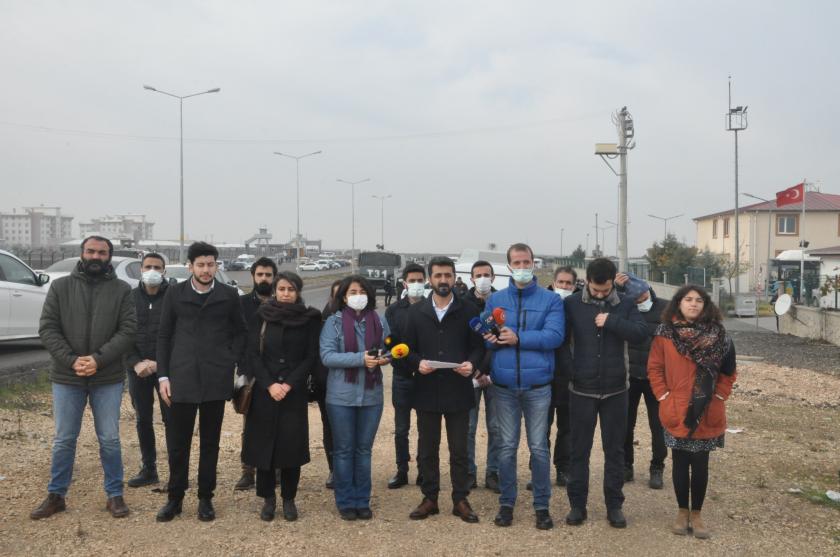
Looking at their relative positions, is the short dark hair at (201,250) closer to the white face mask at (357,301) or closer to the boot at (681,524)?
the white face mask at (357,301)

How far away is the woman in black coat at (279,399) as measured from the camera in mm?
5332

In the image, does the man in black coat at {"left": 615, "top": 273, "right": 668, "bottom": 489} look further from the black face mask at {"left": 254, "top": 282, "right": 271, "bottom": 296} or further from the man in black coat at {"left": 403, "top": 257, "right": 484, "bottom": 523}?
the black face mask at {"left": 254, "top": 282, "right": 271, "bottom": 296}

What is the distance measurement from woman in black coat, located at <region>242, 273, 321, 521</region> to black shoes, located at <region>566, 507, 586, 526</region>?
191 centimetres

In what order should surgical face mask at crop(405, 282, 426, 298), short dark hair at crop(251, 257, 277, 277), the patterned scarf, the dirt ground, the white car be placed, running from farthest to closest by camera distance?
the white car < surgical face mask at crop(405, 282, 426, 298) < short dark hair at crop(251, 257, 277, 277) < the patterned scarf < the dirt ground

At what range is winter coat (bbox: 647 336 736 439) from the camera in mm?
5070

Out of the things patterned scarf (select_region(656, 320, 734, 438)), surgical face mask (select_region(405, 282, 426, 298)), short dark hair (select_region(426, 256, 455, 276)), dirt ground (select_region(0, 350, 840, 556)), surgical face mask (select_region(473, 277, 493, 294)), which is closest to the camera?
dirt ground (select_region(0, 350, 840, 556))

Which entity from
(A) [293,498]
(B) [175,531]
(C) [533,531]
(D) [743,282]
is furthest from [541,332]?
(D) [743,282]

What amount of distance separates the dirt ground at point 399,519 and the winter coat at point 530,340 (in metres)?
1.04

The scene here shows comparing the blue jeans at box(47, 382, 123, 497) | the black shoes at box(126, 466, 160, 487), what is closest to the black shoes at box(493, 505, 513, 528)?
the blue jeans at box(47, 382, 123, 497)

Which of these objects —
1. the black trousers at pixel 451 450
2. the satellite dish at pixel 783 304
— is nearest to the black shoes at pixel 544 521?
the black trousers at pixel 451 450

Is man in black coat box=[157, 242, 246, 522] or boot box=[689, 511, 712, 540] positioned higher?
man in black coat box=[157, 242, 246, 522]

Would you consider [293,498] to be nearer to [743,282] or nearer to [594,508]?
[594,508]

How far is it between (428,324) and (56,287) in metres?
2.59

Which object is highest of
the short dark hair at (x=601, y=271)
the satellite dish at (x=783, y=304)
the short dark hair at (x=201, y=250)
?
the short dark hair at (x=201, y=250)
